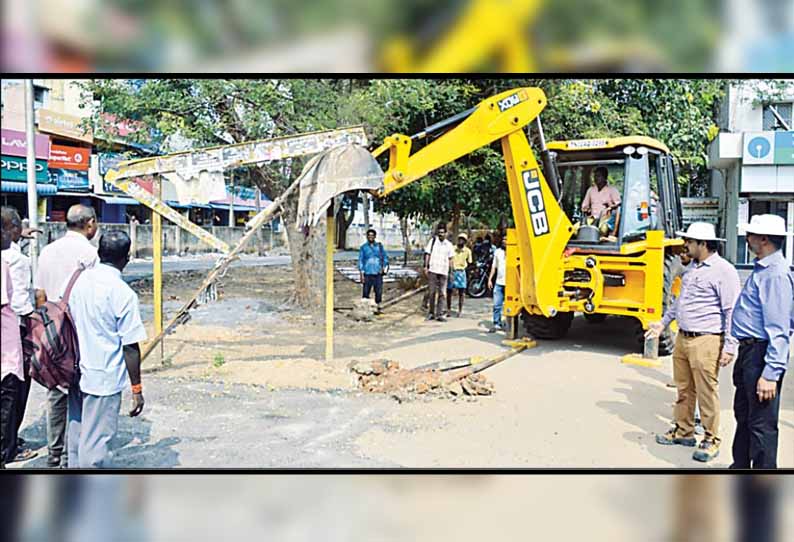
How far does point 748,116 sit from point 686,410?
18.1 m

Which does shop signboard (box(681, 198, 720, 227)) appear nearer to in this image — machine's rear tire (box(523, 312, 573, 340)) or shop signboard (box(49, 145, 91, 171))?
machine's rear tire (box(523, 312, 573, 340))

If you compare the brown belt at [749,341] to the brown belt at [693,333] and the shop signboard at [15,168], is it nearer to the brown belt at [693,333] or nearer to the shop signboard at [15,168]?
the brown belt at [693,333]

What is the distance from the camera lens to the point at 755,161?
61.9ft

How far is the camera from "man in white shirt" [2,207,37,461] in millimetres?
4648

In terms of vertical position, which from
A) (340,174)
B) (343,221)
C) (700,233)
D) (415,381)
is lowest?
(415,381)

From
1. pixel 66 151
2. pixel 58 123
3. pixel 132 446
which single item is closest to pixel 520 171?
pixel 132 446

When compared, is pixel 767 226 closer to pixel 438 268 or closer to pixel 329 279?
pixel 329 279

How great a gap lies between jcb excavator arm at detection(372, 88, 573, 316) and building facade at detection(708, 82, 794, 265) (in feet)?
40.0

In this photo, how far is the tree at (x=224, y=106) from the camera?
10266 mm

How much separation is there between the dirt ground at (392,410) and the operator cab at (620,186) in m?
1.56

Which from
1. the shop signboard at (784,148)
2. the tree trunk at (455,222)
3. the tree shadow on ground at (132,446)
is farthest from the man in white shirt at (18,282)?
the shop signboard at (784,148)

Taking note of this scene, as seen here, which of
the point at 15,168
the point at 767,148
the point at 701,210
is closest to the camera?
the point at 15,168

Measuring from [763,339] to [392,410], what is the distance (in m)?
3.12

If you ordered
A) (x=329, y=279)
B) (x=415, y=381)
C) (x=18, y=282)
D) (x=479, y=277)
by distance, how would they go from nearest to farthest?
(x=18, y=282) → (x=415, y=381) → (x=329, y=279) → (x=479, y=277)
